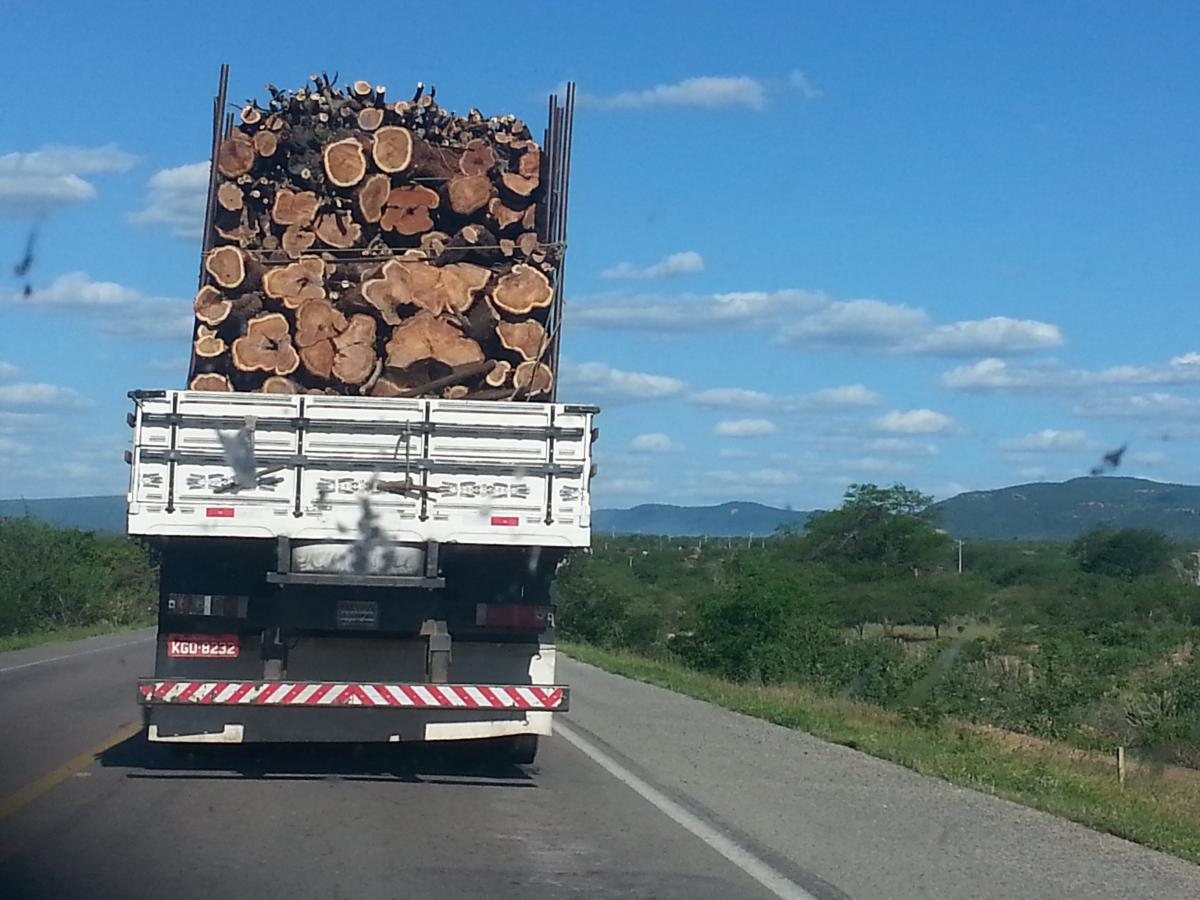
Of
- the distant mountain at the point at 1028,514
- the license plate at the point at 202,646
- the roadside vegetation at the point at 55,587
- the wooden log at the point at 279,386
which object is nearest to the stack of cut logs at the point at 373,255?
the wooden log at the point at 279,386

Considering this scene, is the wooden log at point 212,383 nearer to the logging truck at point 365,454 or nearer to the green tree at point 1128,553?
the logging truck at point 365,454

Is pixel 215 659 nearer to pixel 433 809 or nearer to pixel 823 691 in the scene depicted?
pixel 433 809

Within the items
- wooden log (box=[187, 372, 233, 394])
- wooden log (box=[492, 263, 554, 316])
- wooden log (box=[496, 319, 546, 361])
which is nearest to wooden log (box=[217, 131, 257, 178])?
wooden log (box=[187, 372, 233, 394])

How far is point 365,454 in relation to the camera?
36.3 feet

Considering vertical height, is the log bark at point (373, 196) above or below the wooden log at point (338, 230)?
above

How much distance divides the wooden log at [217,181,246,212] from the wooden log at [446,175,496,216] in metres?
1.85

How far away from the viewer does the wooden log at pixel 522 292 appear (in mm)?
13648

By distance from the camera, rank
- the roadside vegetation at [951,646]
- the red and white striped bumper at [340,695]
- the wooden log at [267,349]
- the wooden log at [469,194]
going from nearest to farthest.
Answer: the red and white striped bumper at [340,695] → the wooden log at [267,349] → the wooden log at [469,194] → the roadside vegetation at [951,646]

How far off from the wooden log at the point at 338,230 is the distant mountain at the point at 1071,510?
52606mm

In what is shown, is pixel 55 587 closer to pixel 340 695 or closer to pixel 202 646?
pixel 202 646

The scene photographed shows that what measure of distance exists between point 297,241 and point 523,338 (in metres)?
2.35

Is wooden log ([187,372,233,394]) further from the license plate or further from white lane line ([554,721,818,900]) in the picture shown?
white lane line ([554,721,818,900])

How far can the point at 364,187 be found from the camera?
14.6 m

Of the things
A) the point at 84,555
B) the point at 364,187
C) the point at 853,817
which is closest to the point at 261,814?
the point at 853,817
